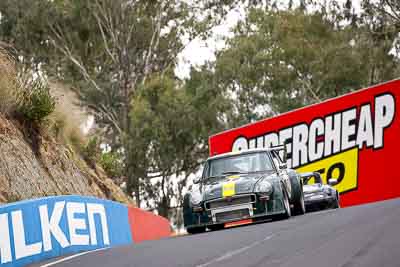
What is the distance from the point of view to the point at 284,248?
1056 centimetres

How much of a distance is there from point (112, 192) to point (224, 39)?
1080 inches

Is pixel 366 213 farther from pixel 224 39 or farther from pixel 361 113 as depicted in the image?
pixel 224 39

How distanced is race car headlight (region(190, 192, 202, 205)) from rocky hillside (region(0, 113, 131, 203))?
11.1ft

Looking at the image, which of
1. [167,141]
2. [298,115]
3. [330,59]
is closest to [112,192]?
[298,115]

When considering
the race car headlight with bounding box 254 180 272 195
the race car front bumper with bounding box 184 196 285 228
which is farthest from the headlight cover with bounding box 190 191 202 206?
the race car headlight with bounding box 254 180 272 195

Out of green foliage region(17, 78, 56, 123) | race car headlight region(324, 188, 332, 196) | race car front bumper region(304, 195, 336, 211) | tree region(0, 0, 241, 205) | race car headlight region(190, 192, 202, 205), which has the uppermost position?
tree region(0, 0, 241, 205)

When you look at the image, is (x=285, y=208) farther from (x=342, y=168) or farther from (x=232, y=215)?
(x=342, y=168)

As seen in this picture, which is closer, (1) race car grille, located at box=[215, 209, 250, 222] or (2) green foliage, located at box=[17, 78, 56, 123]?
(1) race car grille, located at box=[215, 209, 250, 222]

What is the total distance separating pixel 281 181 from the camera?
17.3 meters

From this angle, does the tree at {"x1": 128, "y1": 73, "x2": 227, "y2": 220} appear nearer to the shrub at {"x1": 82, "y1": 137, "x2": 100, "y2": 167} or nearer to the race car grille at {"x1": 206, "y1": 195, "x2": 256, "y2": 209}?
the shrub at {"x1": 82, "y1": 137, "x2": 100, "y2": 167}

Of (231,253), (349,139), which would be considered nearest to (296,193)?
(231,253)

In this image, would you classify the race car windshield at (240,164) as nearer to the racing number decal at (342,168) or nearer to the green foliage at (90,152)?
the green foliage at (90,152)

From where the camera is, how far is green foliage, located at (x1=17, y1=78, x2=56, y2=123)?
1997cm

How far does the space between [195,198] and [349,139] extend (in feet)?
43.2
